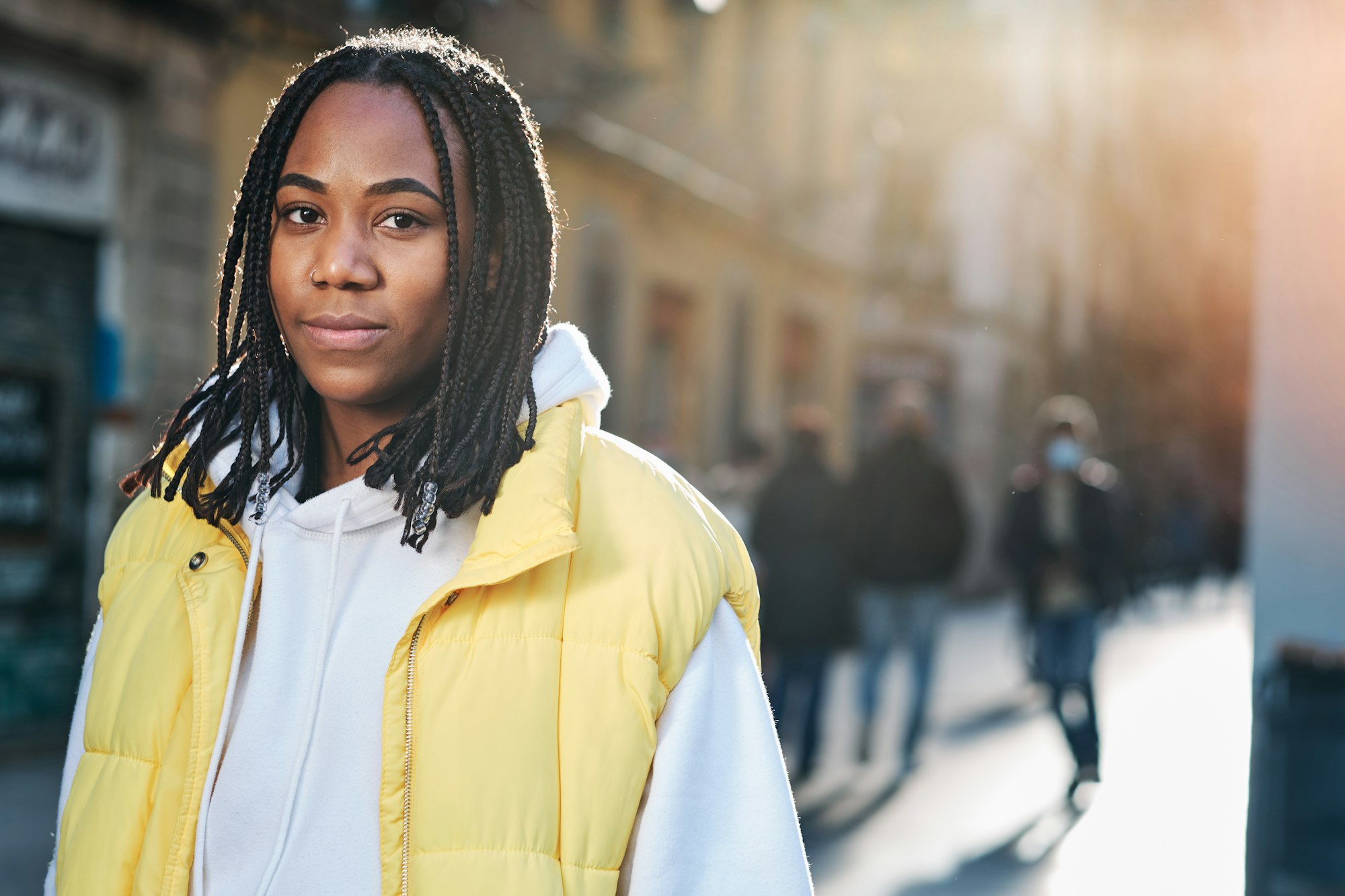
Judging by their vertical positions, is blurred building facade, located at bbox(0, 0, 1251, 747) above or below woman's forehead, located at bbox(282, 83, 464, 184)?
above

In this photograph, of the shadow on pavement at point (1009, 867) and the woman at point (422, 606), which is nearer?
the woman at point (422, 606)

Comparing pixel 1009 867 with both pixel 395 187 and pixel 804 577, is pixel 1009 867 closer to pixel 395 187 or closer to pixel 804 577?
pixel 804 577

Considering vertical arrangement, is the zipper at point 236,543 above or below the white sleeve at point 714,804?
above

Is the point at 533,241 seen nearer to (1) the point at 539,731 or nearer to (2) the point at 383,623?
(2) the point at 383,623

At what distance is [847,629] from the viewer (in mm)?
8109

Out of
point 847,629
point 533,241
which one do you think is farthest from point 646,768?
point 847,629

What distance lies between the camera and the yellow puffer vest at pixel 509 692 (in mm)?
1467

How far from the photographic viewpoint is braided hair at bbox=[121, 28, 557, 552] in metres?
1.61

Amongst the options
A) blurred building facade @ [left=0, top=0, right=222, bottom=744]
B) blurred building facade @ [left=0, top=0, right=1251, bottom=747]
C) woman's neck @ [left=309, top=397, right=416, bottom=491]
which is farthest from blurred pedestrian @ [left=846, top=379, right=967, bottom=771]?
woman's neck @ [left=309, top=397, right=416, bottom=491]

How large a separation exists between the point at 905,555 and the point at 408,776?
6.61 meters

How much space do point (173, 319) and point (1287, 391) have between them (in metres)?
6.23

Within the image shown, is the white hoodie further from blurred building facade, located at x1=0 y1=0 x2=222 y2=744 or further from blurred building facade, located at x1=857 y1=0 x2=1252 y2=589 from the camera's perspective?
blurred building facade, located at x1=857 y1=0 x2=1252 y2=589

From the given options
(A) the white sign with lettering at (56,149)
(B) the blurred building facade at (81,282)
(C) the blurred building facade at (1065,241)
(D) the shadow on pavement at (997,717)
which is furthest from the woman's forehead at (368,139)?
(C) the blurred building facade at (1065,241)

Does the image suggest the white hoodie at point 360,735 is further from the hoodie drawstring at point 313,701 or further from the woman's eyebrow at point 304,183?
the woman's eyebrow at point 304,183
